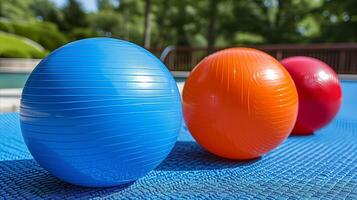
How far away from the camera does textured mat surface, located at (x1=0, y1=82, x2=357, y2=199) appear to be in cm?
286

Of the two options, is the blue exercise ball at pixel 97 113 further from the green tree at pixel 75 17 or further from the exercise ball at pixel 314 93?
the green tree at pixel 75 17

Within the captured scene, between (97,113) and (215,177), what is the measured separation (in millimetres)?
1291

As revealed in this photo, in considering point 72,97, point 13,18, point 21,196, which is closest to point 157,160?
point 72,97

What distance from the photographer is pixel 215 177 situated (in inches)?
130

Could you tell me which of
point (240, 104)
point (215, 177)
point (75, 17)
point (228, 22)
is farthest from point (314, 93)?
point (75, 17)

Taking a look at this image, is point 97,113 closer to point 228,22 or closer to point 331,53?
point 331,53

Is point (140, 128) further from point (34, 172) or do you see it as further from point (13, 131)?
point (13, 131)

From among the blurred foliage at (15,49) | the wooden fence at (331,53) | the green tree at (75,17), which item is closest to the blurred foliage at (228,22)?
the blurred foliage at (15,49)

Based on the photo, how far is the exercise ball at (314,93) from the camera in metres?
5.11

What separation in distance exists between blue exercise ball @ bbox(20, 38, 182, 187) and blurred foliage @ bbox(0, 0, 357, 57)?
21654 mm

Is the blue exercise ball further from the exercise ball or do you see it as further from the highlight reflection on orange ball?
the exercise ball

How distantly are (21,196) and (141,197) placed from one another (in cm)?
84

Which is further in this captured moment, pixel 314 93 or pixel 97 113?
pixel 314 93

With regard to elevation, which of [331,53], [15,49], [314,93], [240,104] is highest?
[240,104]
